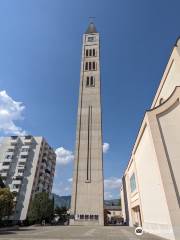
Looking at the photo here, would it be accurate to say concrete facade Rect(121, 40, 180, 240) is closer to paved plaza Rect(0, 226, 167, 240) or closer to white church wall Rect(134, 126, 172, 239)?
white church wall Rect(134, 126, 172, 239)

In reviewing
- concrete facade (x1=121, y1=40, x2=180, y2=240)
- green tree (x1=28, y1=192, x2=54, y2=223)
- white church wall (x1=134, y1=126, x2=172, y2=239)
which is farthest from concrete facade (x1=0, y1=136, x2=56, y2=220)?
concrete facade (x1=121, y1=40, x2=180, y2=240)

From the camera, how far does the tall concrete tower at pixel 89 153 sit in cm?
3994

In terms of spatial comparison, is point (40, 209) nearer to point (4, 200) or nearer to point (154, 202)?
point (4, 200)

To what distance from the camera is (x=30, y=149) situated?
68000mm

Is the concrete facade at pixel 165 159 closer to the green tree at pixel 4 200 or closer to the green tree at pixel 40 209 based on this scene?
the green tree at pixel 4 200

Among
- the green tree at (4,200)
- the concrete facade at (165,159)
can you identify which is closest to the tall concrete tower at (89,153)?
the green tree at (4,200)

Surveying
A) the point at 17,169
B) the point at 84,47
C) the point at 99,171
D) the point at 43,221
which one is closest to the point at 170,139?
the point at 99,171

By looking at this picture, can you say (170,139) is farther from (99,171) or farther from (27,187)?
(27,187)

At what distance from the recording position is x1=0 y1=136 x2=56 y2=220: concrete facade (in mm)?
59656

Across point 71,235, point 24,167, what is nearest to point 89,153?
point 71,235

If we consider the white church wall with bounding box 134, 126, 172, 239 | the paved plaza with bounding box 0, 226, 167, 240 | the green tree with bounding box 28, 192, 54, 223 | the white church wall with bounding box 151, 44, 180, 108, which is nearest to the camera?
the paved plaza with bounding box 0, 226, 167, 240

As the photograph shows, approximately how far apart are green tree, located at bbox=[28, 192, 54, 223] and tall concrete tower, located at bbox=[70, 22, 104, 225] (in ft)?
28.4

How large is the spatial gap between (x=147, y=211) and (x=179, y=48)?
1811 centimetres

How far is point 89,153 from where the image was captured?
45.9 meters
